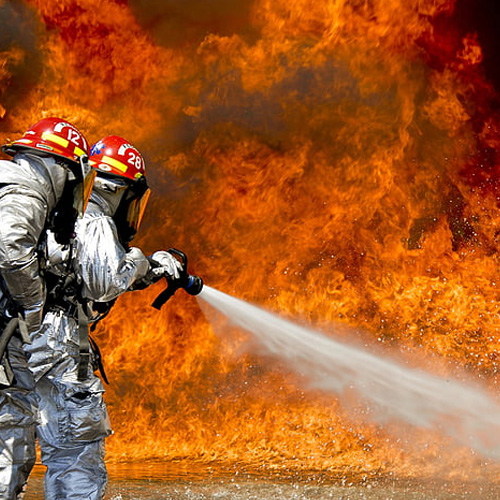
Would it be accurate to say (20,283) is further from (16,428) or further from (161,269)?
(161,269)

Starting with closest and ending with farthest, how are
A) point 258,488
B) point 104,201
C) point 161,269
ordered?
1. point 104,201
2. point 161,269
3. point 258,488

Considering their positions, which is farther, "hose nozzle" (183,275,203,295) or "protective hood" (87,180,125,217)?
"hose nozzle" (183,275,203,295)

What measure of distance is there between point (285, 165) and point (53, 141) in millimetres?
5432

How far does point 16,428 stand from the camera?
10.9 ft

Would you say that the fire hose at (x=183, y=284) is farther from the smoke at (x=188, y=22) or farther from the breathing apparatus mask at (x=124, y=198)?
the smoke at (x=188, y=22)

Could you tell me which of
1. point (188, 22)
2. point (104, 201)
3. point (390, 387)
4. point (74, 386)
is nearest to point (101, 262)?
point (104, 201)

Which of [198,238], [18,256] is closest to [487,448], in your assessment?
[198,238]

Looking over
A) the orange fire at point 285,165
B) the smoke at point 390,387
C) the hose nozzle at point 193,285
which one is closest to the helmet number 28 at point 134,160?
the hose nozzle at point 193,285

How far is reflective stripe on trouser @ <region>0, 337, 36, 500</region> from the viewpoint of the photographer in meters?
3.28

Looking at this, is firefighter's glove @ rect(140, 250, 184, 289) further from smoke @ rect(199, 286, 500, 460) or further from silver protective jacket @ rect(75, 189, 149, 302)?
smoke @ rect(199, 286, 500, 460)

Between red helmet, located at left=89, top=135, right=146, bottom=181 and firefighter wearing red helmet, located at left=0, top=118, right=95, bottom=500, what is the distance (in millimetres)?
577

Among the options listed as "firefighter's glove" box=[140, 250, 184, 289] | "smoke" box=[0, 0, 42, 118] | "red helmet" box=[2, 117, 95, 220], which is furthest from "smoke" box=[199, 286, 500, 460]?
"red helmet" box=[2, 117, 95, 220]

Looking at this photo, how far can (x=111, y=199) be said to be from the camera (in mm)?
4215

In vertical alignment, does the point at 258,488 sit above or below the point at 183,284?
below
